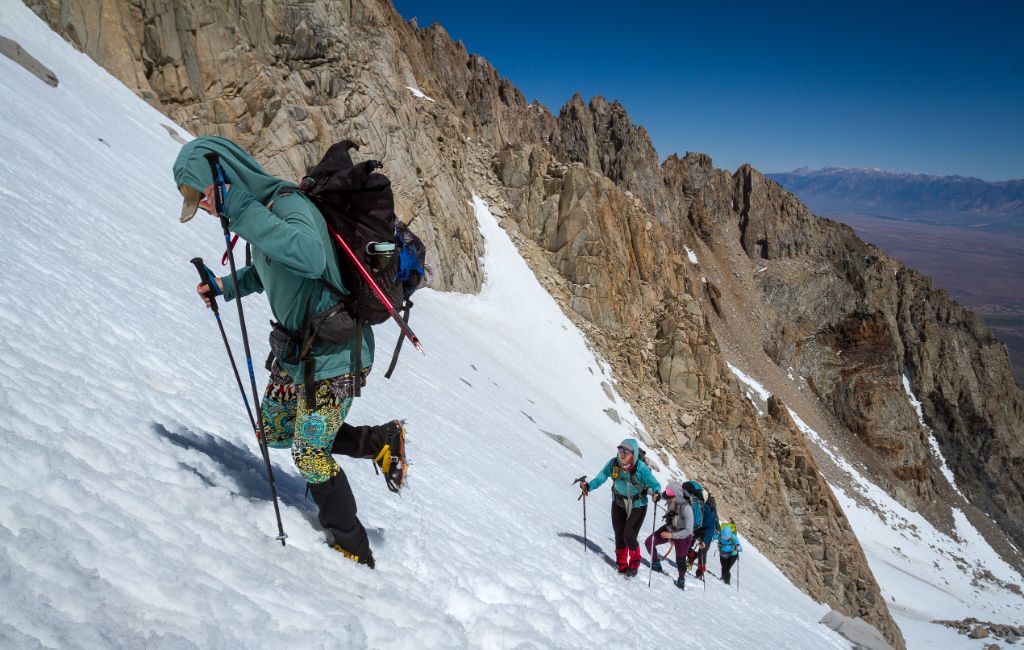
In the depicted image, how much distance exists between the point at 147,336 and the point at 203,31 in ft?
81.1

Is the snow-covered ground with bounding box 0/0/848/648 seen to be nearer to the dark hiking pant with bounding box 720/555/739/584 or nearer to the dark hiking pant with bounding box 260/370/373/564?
the dark hiking pant with bounding box 260/370/373/564

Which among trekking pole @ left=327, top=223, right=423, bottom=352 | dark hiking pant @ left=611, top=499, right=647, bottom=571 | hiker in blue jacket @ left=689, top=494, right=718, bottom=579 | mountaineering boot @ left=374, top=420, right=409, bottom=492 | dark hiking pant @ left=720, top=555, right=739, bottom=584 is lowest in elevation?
dark hiking pant @ left=720, top=555, right=739, bottom=584

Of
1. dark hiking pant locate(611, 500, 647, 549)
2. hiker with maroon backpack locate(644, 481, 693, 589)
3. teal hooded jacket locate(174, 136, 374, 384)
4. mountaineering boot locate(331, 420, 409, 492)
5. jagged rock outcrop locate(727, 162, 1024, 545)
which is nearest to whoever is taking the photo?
teal hooded jacket locate(174, 136, 374, 384)

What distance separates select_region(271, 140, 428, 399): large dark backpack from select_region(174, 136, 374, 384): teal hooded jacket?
6 centimetres

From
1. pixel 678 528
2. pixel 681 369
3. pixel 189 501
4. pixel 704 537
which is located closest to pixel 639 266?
pixel 681 369

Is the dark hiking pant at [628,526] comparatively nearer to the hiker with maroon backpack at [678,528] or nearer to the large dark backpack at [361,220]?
the hiker with maroon backpack at [678,528]

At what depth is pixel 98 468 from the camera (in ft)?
9.93

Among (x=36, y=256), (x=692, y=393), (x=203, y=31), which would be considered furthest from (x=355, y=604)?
(x=692, y=393)

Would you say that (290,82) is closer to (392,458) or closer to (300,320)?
(300,320)

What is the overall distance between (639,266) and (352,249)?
42.9 m

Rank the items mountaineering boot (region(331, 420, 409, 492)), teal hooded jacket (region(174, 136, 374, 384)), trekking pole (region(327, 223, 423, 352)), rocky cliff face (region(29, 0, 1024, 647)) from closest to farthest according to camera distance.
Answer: teal hooded jacket (region(174, 136, 374, 384)) < trekking pole (region(327, 223, 423, 352)) < mountaineering boot (region(331, 420, 409, 492)) < rocky cliff face (region(29, 0, 1024, 647))

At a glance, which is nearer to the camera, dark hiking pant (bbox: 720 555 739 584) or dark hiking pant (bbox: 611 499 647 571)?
dark hiking pant (bbox: 611 499 647 571)

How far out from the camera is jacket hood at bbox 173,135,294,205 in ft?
9.29

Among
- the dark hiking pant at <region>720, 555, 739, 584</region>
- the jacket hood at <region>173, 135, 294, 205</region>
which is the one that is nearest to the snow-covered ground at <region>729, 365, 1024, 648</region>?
the dark hiking pant at <region>720, 555, 739, 584</region>
